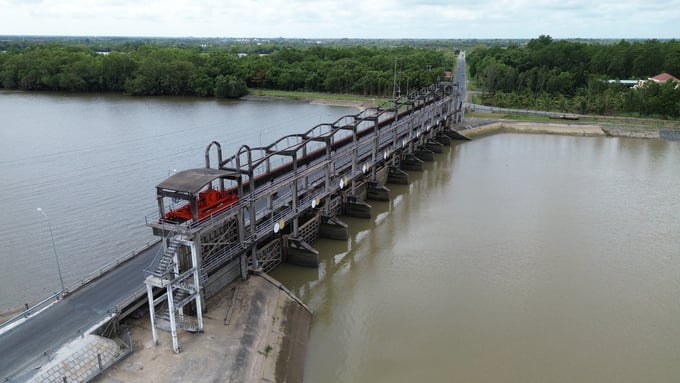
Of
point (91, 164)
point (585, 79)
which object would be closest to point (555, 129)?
point (585, 79)

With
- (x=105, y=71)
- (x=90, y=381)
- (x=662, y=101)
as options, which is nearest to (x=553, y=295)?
(x=90, y=381)

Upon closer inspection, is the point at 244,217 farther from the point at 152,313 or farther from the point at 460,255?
the point at 460,255

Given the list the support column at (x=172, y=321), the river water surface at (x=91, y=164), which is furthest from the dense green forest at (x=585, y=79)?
the support column at (x=172, y=321)

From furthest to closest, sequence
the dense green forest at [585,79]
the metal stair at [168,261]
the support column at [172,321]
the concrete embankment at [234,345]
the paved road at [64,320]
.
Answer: the dense green forest at [585,79] → the metal stair at [168,261] → the support column at [172,321] → the concrete embankment at [234,345] → the paved road at [64,320]

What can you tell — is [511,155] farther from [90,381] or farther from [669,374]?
[90,381]

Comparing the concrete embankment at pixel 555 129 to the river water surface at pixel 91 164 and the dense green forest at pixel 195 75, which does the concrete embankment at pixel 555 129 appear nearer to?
the river water surface at pixel 91 164
